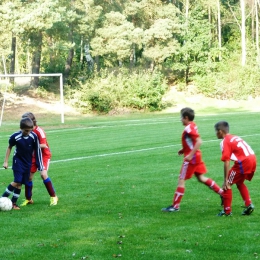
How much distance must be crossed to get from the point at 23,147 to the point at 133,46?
49102 millimetres

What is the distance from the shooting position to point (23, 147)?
1006 centimetres

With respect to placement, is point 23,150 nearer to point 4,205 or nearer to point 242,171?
point 4,205

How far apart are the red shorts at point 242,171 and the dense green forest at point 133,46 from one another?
3675cm

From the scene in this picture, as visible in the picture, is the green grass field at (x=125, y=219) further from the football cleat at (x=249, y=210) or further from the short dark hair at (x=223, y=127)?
the short dark hair at (x=223, y=127)

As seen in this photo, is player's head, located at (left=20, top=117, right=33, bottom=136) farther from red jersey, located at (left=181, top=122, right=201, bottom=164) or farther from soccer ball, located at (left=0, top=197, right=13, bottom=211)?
red jersey, located at (left=181, top=122, right=201, bottom=164)

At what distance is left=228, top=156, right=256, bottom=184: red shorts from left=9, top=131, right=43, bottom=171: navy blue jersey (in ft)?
11.3

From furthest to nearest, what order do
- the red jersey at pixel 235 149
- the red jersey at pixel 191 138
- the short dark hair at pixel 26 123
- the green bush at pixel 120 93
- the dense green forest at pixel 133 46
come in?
1. the green bush at pixel 120 93
2. the dense green forest at pixel 133 46
3. the short dark hair at pixel 26 123
4. the red jersey at pixel 191 138
5. the red jersey at pixel 235 149

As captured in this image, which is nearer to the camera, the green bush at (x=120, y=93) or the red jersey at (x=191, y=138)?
the red jersey at (x=191, y=138)

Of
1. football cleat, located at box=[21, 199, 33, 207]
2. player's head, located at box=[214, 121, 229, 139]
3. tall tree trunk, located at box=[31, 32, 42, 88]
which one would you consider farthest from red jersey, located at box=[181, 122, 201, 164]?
tall tree trunk, located at box=[31, 32, 42, 88]

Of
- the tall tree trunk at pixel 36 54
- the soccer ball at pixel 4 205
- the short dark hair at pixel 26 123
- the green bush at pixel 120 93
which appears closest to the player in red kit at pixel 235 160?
the short dark hair at pixel 26 123

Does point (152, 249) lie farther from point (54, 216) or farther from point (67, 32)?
point (67, 32)

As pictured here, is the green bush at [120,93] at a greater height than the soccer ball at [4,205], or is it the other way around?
the green bush at [120,93]

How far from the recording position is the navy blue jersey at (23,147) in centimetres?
1005

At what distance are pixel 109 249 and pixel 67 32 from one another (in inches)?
1666
